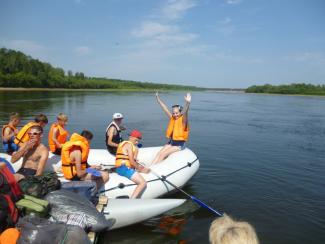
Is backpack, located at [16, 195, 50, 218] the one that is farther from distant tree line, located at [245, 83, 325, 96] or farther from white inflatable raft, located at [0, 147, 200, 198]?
distant tree line, located at [245, 83, 325, 96]

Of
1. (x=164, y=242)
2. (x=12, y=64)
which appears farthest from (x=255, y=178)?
(x=12, y=64)

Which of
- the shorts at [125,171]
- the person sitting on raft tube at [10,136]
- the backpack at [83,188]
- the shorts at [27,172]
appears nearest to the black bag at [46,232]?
the backpack at [83,188]

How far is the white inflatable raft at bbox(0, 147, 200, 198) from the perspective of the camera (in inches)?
191

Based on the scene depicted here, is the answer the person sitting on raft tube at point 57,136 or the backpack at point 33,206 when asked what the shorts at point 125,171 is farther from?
the backpack at point 33,206

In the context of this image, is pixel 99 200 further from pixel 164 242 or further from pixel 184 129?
pixel 184 129

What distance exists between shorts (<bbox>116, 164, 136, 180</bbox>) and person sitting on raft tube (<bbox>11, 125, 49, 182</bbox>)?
118 cm

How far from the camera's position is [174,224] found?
472 cm

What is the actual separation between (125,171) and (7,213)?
89.7 inches

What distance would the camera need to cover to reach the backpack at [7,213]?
2751mm

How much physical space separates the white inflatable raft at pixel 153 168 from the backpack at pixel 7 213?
76.9 inches

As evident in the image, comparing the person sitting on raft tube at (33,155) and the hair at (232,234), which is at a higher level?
the hair at (232,234)

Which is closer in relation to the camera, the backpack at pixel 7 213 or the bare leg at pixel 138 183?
the backpack at pixel 7 213

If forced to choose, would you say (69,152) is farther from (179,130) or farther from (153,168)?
(179,130)

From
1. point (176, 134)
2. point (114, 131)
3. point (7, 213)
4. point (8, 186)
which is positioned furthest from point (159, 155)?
point (7, 213)
